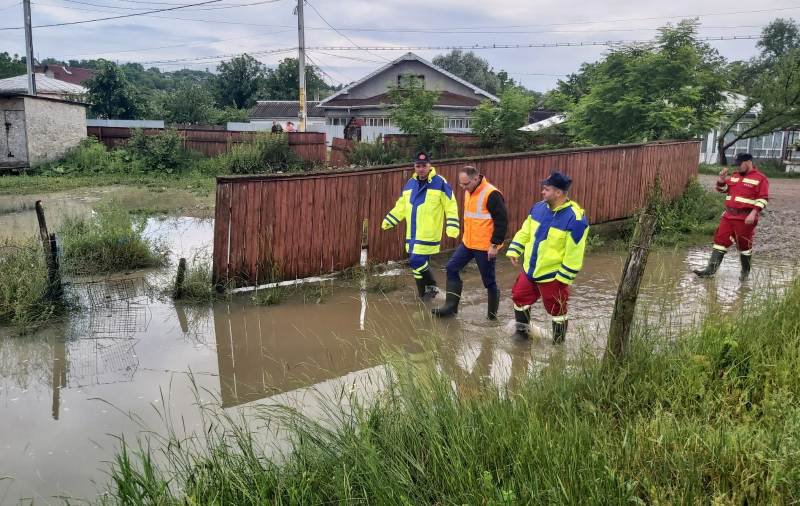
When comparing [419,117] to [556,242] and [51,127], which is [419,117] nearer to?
[51,127]

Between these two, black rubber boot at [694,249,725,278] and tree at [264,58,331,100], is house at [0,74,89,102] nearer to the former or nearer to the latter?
tree at [264,58,331,100]

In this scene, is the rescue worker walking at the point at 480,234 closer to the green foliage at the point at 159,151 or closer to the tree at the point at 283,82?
the green foliage at the point at 159,151

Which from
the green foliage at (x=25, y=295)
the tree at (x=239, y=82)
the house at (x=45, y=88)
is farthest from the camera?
the tree at (x=239, y=82)

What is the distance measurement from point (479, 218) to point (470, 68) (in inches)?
2843

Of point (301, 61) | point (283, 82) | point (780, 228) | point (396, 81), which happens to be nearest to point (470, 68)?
point (283, 82)

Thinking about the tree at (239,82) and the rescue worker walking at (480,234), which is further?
the tree at (239,82)

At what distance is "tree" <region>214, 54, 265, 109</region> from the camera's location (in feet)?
202

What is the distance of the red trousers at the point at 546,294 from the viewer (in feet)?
18.6

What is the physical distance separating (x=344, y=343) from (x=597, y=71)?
13.8 metres

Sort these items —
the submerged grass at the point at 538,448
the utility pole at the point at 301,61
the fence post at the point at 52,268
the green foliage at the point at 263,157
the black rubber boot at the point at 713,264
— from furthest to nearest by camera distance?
the utility pole at the point at 301,61
the green foliage at the point at 263,157
the black rubber boot at the point at 713,264
the fence post at the point at 52,268
the submerged grass at the point at 538,448

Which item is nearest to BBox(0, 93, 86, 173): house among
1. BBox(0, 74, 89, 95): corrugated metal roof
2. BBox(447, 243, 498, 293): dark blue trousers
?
BBox(447, 243, 498, 293): dark blue trousers

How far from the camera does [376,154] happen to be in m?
19.0

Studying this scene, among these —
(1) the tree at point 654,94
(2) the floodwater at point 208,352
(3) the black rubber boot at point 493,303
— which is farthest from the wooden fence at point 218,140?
(3) the black rubber boot at point 493,303

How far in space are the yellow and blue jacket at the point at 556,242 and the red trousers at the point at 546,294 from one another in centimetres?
7
